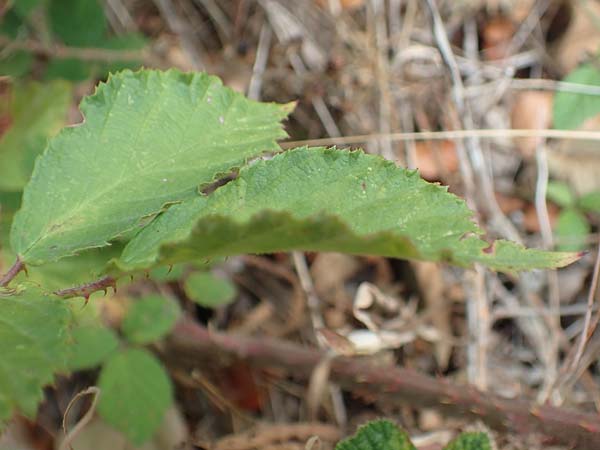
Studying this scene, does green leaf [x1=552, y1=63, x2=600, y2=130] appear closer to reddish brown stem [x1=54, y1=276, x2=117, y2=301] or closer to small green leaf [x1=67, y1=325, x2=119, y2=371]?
small green leaf [x1=67, y1=325, x2=119, y2=371]

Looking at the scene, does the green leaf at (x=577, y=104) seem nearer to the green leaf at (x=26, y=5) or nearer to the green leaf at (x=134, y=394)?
the green leaf at (x=134, y=394)

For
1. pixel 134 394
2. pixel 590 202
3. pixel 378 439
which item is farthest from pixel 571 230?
pixel 134 394

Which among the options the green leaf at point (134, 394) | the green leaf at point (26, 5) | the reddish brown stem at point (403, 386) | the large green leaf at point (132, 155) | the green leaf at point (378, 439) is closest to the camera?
the large green leaf at point (132, 155)

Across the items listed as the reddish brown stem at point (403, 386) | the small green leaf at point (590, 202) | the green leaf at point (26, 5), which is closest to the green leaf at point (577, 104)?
the small green leaf at point (590, 202)

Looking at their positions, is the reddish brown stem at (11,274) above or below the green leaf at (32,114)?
above

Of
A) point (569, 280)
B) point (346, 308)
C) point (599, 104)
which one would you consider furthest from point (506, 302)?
point (599, 104)

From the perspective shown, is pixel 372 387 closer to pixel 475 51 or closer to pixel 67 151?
pixel 67 151

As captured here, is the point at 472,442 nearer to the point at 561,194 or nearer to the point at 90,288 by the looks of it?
the point at 90,288
